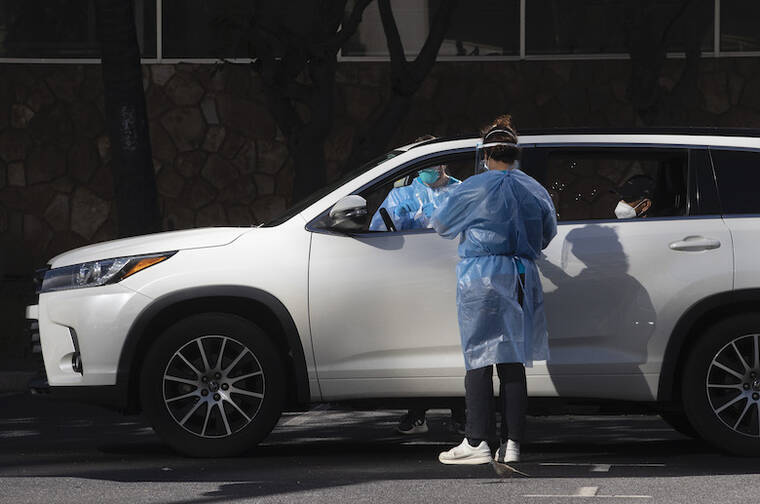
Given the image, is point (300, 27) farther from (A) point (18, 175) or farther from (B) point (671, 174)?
(B) point (671, 174)

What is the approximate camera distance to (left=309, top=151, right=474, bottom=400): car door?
8086 mm

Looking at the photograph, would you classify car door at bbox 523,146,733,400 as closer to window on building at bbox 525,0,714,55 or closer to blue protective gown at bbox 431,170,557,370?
blue protective gown at bbox 431,170,557,370

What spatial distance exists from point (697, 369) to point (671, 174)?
3.49 ft

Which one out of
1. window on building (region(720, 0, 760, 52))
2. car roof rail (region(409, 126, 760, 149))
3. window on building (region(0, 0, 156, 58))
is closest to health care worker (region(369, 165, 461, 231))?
car roof rail (region(409, 126, 760, 149))

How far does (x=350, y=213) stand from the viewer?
8078 millimetres

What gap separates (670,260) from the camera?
8117 mm

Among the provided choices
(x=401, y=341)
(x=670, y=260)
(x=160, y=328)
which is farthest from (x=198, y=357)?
(x=670, y=260)

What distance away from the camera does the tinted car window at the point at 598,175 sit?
8.27m

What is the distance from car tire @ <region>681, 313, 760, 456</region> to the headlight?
9.18ft

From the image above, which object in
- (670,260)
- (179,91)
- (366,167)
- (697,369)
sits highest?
(179,91)

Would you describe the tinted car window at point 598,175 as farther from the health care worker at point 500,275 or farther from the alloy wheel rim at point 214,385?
the alloy wheel rim at point 214,385

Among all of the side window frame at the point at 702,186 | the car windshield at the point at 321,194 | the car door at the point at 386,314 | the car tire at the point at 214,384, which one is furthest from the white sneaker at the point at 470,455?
the side window frame at the point at 702,186

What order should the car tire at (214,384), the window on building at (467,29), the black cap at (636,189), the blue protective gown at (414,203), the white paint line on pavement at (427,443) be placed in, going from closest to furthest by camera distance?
the car tire at (214,384) < the black cap at (636,189) < the blue protective gown at (414,203) < the white paint line on pavement at (427,443) < the window on building at (467,29)

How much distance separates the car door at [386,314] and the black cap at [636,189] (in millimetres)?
958
